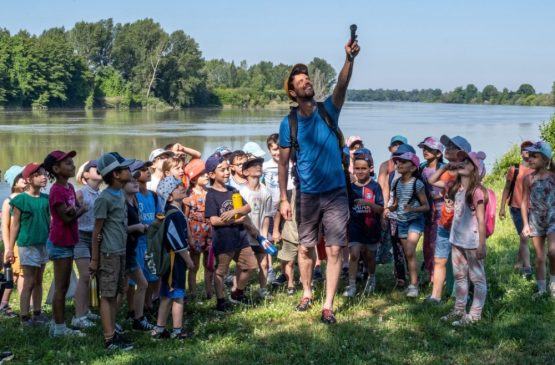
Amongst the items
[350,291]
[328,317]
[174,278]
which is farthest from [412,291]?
[174,278]

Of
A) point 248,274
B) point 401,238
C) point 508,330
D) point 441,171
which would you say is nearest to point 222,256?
point 248,274

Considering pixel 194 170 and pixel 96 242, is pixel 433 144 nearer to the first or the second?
pixel 194 170

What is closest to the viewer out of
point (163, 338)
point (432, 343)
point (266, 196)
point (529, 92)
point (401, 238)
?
point (432, 343)

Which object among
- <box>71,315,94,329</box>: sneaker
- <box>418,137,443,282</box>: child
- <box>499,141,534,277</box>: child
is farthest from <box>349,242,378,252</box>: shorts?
<box>71,315,94,329</box>: sneaker

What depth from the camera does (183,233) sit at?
5.80 meters

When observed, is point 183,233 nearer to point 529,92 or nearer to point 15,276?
point 15,276

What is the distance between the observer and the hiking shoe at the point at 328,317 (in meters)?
5.73

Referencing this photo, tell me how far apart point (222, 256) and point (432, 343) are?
2.26 m

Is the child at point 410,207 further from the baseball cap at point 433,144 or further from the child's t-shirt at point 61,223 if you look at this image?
the child's t-shirt at point 61,223

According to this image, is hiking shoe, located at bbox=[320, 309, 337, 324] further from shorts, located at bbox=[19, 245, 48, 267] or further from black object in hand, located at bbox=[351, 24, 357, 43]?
shorts, located at bbox=[19, 245, 48, 267]

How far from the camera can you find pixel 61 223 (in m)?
5.87

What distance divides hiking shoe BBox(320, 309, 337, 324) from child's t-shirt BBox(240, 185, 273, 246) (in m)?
1.88

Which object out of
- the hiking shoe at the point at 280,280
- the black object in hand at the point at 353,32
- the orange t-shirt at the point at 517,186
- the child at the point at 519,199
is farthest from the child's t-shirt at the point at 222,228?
the orange t-shirt at the point at 517,186

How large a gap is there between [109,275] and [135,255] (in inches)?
23.1
